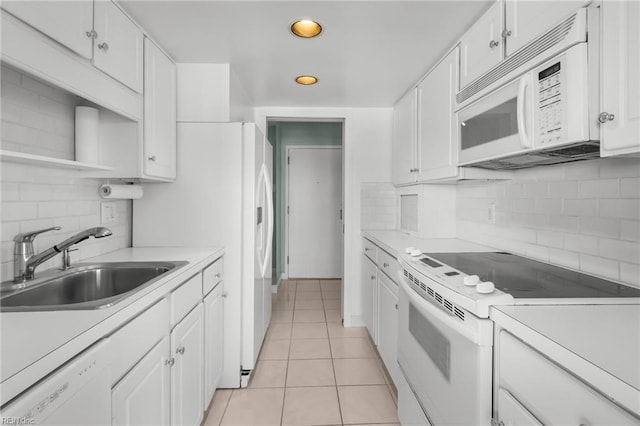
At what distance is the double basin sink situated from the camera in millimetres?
1187

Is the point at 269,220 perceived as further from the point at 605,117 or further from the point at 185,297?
the point at 605,117

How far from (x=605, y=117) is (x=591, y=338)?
0.65 meters

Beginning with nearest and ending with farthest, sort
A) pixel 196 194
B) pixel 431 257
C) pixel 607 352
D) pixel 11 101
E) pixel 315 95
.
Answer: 1. pixel 607 352
2. pixel 11 101
3. pixel 431 257
4. pixel 196 194
5. pixel 315 95

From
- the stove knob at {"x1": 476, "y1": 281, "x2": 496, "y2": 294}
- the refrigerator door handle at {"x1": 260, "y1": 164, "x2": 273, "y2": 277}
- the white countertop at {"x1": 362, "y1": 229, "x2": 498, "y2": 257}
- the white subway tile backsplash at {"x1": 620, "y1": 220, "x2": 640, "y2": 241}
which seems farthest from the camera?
the refrigerator door handle at {"x1": 260, "y1": 164, "x2": 273, "y2": 277}

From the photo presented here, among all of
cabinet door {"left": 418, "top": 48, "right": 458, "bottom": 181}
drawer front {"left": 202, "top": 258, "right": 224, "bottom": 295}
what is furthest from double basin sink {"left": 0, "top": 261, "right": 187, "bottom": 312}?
cabinet door {"left": 418, "top": 48, "right": 458, "bottom": 181}

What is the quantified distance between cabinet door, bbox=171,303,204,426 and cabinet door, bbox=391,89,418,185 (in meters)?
1.89

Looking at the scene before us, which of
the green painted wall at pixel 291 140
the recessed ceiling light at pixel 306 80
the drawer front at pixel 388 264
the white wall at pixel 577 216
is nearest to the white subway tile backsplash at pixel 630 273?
the white wall at pixel 577 216

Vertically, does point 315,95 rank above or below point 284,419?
above

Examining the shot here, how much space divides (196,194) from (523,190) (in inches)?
77.9

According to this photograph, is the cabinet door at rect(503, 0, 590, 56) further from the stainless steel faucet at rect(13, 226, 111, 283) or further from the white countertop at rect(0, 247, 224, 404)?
the stainless steel faucet at rect(13, 226, 111, 283)

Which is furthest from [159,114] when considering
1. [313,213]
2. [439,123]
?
[313,213]

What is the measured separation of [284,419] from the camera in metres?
1.86

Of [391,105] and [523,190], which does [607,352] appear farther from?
[391,105]

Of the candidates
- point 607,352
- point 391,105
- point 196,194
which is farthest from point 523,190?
point 196,194
